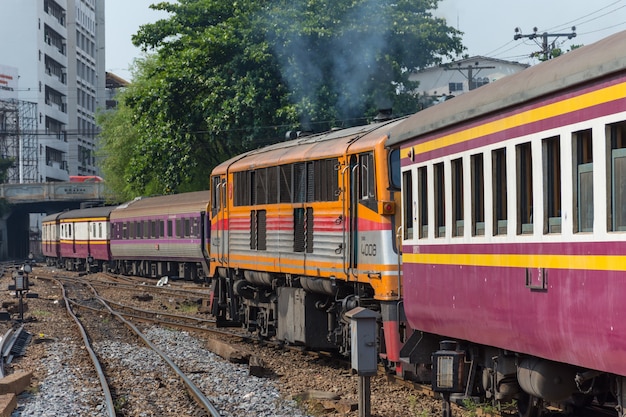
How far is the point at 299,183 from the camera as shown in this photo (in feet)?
53.2

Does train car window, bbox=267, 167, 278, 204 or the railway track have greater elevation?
train car window, bbox=267, 167, 278, 204

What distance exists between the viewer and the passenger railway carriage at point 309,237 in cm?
1328

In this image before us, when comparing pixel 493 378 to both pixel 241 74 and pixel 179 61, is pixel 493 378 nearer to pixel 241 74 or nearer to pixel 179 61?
pixel 241 74

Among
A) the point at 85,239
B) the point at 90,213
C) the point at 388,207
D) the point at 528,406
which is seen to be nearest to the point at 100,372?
the point at 388,207

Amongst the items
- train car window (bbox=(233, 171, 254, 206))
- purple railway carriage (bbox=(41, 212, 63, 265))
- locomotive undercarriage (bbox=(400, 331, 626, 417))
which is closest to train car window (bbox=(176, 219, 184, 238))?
train car window (bbox=(233, 171, 254, 206))

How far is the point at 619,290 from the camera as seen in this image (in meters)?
6.82

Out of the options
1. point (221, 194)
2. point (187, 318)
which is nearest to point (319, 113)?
point (187, 318)

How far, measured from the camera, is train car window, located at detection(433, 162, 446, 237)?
10.5 meters

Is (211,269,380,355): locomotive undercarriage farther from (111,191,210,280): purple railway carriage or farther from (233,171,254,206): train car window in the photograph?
(111,191,210,280): purple railway carriage

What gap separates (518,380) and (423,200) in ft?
8.09

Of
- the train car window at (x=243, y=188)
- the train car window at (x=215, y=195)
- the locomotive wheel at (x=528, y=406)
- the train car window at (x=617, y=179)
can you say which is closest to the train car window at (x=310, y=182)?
the train car window at (x=243, y=188)

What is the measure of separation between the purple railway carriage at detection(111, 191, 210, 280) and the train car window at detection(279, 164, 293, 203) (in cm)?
Result: 1937

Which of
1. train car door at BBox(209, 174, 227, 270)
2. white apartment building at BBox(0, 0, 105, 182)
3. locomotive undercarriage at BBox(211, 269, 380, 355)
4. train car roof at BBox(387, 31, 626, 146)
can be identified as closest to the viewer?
train car roof at BBox(387, 31, 626, 146)

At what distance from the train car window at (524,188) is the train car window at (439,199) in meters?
1.84
